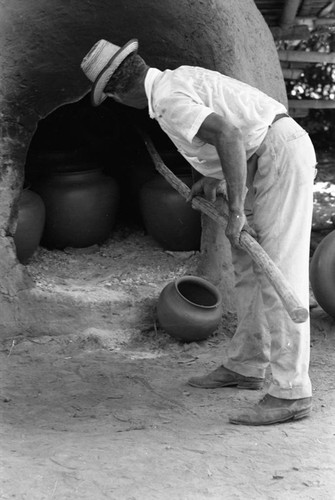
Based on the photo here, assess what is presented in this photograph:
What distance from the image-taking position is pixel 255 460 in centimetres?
340

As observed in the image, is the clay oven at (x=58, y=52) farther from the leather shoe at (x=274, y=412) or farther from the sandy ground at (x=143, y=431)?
the leather shoe at (x=274, y=412)

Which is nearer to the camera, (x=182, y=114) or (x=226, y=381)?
(x=182, y=114)

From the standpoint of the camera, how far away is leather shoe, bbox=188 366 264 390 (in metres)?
4.29

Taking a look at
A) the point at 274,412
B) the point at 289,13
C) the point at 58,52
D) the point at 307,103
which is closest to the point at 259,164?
the point at 274,412

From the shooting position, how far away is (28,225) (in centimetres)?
518

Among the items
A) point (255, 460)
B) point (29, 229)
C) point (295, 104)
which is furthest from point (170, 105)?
point (295, 104)

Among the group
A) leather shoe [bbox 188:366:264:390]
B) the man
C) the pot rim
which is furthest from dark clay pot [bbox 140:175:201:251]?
the man

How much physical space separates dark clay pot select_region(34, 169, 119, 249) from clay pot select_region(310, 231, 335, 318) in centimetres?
152

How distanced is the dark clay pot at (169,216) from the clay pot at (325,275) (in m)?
0.88

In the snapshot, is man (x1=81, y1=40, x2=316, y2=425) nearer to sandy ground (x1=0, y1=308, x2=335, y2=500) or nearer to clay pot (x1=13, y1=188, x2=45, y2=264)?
sandy ground (x1=0, y1=308, x2=335, y2=500)

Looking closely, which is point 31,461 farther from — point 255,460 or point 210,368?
point 210,368

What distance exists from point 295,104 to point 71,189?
11.9 feet

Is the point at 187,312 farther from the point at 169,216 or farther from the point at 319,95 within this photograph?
the point at 319,95

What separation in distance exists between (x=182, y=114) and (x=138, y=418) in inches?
57.8
